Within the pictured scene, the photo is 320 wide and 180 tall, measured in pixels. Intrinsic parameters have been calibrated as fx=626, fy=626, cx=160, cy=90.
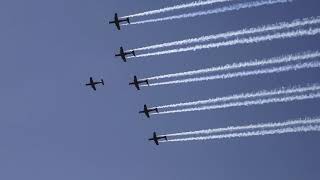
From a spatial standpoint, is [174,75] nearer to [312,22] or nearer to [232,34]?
[232,34]

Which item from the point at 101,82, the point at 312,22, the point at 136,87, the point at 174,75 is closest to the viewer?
the point at 312,22

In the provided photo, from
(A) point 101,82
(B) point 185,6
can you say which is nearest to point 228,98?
(B) point 185,6

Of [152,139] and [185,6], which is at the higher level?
[152,139]

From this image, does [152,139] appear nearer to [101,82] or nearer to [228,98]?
[101,82]

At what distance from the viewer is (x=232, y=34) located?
161 ft

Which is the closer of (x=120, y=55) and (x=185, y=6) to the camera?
(x=185, y=6)

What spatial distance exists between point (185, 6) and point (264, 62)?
9222 millimetres

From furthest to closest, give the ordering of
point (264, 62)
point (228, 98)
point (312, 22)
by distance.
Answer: point (228, 98) → point (264, 62) → point (312, 22)

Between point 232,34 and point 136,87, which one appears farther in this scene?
point 136,87

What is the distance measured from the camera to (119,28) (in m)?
78.5

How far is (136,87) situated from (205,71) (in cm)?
2680

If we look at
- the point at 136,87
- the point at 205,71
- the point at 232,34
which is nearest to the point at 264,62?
the point at 232,34

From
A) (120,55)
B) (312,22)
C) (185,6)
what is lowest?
(312,22)

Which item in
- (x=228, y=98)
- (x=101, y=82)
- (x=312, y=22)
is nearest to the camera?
(x=312, y=22)
